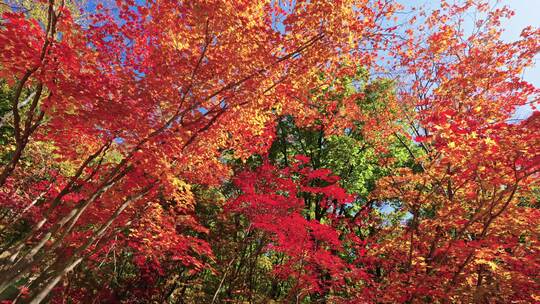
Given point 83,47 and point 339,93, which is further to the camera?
point 339,93

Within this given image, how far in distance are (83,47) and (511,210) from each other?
9.67 metres

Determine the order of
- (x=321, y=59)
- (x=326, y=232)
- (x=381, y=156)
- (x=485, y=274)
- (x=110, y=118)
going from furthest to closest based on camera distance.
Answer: (x=381, y=156) < (x=326, y=232) < (x=485, y=274) < (x=321, y=59) < (x=110, y=118)

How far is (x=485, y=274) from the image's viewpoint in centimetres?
794

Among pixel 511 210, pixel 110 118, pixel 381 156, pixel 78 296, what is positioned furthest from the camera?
pixel 381 156

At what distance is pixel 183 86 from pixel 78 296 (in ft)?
37.1

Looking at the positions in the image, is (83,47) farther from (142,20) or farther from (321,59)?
(321,59)


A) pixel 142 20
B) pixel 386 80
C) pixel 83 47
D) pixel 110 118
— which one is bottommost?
pixel 110 118

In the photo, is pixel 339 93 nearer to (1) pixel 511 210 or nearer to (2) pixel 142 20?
(1) pixel 511 210

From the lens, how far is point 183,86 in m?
5.91

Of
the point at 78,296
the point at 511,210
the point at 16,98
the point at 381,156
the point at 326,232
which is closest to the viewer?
the point at 16,98

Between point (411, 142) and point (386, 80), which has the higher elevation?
point (386, 80)

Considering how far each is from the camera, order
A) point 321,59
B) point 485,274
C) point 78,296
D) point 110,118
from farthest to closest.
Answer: point 78,296
point 485,274
point 321,59
point 110,118

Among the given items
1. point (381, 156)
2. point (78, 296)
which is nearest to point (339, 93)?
point (381, 156)

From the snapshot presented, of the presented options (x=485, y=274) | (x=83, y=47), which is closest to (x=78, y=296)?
(x=83, y=47)
